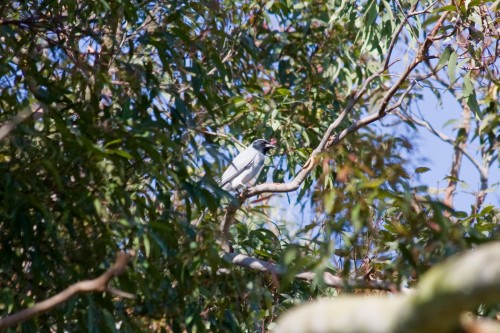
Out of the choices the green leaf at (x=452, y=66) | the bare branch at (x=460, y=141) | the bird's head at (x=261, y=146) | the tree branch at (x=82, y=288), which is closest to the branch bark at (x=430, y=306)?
the tree branch at (x=82, y=288)

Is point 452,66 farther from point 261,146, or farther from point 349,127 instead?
point 261,146

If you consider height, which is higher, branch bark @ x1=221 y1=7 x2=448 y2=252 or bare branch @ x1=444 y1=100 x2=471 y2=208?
bare branch @ x1=444 y1=100 x2=471 y2=208

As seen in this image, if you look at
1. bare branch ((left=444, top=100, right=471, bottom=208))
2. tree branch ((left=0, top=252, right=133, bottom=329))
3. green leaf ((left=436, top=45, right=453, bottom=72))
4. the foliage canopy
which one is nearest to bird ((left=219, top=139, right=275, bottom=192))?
the foliage canopy

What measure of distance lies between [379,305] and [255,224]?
3728 mm

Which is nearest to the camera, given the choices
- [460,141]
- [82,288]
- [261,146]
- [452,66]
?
[82,288]

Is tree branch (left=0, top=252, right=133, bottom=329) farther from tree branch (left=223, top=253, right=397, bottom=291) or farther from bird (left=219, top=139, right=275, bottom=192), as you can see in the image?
bird (left=219, top=139, right=275, bottom=192)

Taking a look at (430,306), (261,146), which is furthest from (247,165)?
(430,306)

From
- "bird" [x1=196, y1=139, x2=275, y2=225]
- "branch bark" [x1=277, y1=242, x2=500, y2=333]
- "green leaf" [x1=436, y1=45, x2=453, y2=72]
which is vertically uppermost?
"bird" [x1=196, y1=139, x2=275, y2=225]

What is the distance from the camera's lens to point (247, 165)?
637 cm

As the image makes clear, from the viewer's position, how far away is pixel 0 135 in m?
2.91

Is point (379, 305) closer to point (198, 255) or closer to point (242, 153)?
point (198, 255)

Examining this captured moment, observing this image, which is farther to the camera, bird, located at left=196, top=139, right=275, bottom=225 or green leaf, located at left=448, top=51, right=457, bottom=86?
bird, located at left=196, top=139, right=275, bottom=225

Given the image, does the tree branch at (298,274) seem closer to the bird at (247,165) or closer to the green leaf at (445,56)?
the green leaf at (445,56)

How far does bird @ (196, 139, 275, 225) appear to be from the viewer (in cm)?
613
